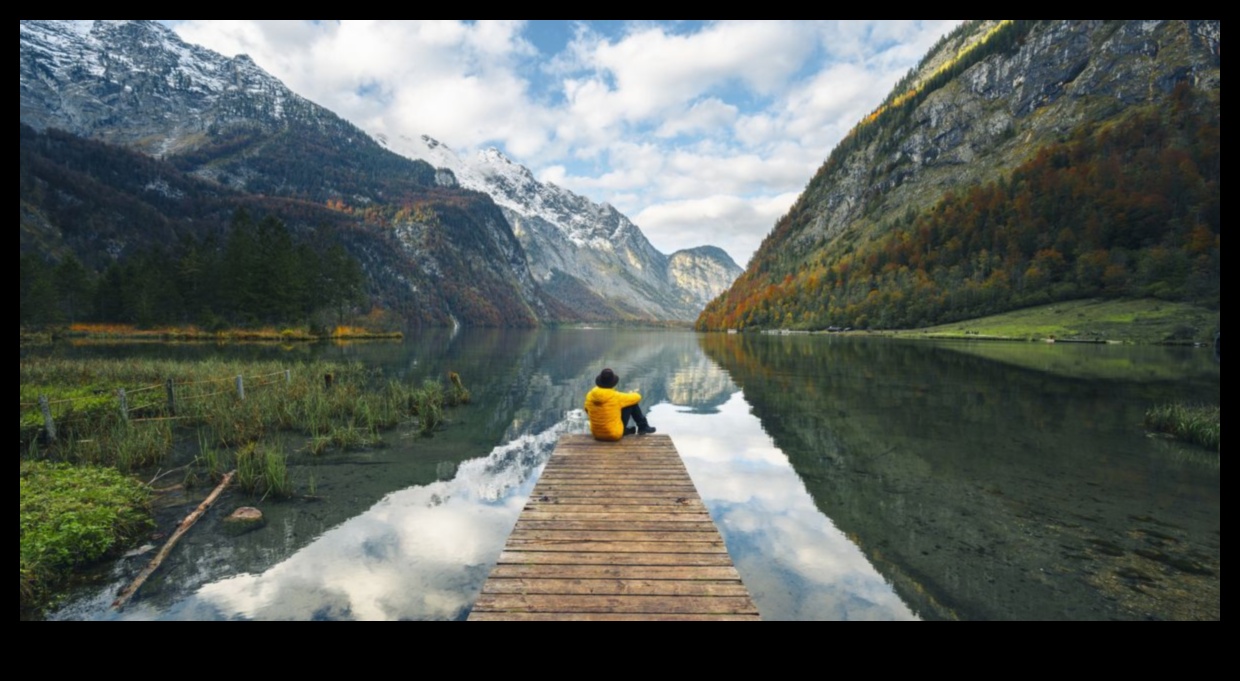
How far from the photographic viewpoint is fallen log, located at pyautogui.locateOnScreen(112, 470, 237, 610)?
9627 mm

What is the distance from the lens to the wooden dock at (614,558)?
6.63 m

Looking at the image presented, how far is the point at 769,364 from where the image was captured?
6003 cm

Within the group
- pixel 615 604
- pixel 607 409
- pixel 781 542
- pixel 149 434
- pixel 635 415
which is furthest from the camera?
pixel 149 434

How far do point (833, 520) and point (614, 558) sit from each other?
8.58 meters

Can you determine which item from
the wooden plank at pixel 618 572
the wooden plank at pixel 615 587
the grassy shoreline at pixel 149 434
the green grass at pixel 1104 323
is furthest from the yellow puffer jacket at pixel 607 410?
the green grass at pixel 1104 323

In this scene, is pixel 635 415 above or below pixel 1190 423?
above

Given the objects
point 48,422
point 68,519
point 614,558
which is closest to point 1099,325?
point 614,558

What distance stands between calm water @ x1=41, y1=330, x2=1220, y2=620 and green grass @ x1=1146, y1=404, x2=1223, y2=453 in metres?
0.79

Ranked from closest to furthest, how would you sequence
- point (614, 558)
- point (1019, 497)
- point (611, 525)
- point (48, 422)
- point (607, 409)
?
point (614, 558), point (611, 525), point (1019, 497), point (607, 409), point (48, 422)

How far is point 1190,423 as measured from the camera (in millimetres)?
20922

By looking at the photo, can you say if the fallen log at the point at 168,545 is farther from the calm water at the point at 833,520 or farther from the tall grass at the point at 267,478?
the tall grass at the point at 267,478

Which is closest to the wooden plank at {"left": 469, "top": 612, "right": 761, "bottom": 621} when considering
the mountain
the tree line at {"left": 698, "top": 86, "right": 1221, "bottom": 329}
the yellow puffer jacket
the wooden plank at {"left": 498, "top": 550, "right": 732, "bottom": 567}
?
the wooden plank at {"left": 498, "top": 550, "right": 732, "bottom": 567}

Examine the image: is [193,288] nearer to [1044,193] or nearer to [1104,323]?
[1104,323]
